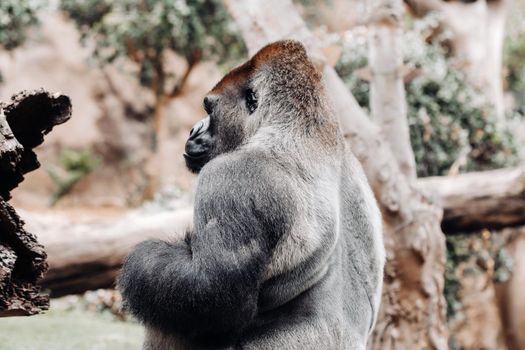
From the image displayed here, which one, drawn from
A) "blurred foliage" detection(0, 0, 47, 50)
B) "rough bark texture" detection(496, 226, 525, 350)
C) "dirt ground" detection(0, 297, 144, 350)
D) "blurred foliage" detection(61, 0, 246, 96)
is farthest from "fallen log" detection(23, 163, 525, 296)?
"blurred foliage" detection(61, 0, 246, 96)

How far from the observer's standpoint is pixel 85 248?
3.76 meters

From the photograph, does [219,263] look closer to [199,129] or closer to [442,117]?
[199,129]

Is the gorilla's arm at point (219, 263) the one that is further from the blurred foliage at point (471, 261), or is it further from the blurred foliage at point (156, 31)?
the blurred foliage at point (156, 31)

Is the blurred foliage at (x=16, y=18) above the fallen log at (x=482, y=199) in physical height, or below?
above

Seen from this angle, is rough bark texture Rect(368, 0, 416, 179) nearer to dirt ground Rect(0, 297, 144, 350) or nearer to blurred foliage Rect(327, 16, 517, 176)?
blurred foliage Rect(327, 16, 517, 176)

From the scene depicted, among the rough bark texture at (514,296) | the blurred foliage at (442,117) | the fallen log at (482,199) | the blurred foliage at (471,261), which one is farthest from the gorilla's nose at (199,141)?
the rough bark texture at (514,296)

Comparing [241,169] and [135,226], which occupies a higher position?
[135,226]

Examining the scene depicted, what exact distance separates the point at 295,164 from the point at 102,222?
231 centimetres

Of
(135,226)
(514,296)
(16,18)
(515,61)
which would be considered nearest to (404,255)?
(135,226)

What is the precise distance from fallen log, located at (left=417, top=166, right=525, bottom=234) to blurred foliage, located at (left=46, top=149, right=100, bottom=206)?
26.1 ft

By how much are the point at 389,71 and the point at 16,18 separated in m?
5.78

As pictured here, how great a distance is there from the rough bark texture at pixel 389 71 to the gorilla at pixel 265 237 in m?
1.59

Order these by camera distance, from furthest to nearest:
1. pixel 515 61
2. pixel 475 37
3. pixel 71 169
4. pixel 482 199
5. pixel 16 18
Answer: pixel 515 61, pixel 71 169, pixel 16 18, pixel 475 37, pixel 482 199

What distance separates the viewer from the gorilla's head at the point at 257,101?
2189 millimetres
